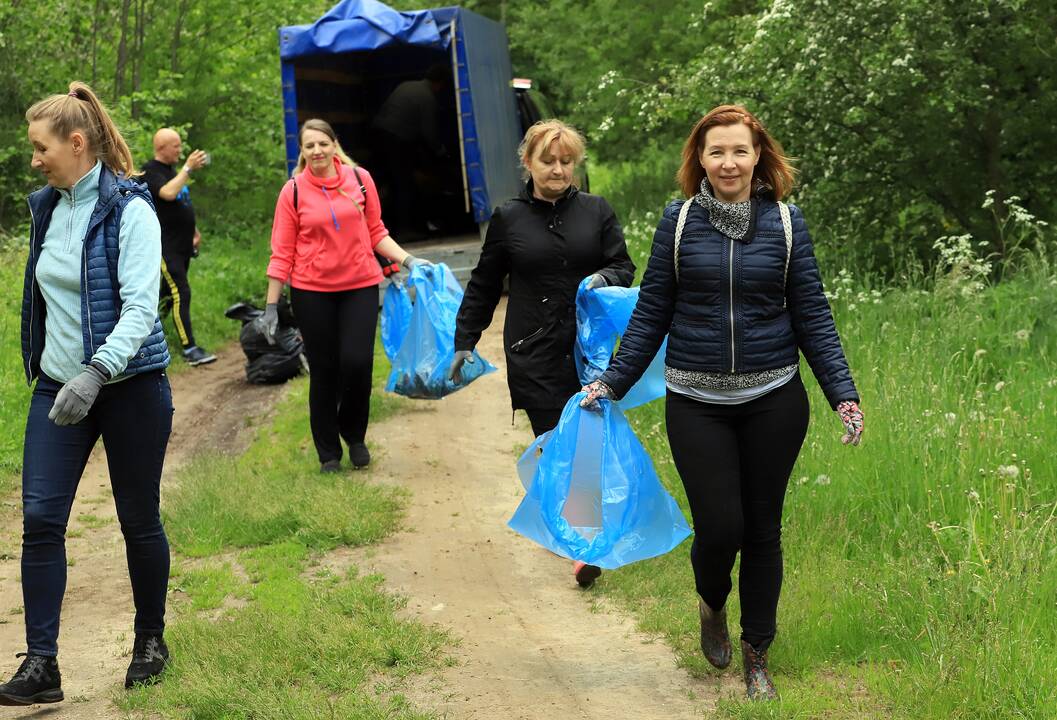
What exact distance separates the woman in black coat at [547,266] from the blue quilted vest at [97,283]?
1590mm

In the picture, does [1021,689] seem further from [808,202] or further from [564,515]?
[808,202]

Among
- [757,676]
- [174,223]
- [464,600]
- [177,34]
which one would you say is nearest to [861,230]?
[174,223]

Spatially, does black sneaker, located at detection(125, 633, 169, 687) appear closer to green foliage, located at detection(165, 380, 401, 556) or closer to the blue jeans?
the blue jeans

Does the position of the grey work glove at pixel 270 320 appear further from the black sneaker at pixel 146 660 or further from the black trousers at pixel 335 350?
the black sneaker at pixel 146 660

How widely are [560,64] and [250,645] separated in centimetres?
1445

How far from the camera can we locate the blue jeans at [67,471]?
400cm

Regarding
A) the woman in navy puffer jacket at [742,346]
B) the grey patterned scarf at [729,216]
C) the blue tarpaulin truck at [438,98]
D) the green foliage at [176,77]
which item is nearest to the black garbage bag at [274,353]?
the blue tarpaulin truck at [438,98]

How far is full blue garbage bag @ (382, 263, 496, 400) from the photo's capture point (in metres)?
7.05

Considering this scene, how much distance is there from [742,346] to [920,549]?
5.02ft

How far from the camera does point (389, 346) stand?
7.29 meters

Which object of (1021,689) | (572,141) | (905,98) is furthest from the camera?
(905,98)

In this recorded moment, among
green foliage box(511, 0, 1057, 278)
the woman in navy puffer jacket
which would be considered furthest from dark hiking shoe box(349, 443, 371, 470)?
green foliage box(511, 0, 1057, 278)

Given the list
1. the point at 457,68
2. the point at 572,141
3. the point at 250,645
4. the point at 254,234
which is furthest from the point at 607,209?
the point at 254,234

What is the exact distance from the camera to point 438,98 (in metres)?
14.1
